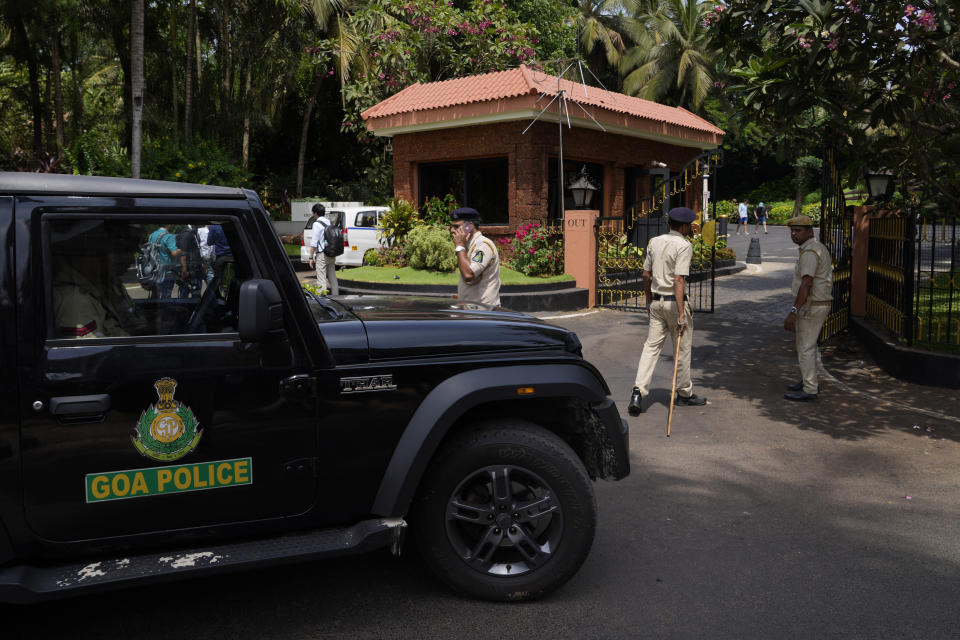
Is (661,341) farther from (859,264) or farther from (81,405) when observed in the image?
(81,405)

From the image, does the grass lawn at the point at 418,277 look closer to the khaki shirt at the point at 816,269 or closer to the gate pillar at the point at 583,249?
the gate pillar at the point at 583,249

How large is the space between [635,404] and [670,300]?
40.3 inches

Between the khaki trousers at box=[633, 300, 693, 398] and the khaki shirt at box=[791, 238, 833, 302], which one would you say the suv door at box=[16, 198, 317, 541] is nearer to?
the khaki trousers at box=[633, 300, 693, 398]

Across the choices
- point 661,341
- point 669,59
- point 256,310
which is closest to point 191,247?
point 256,310

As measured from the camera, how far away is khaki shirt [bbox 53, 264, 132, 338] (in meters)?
3.03

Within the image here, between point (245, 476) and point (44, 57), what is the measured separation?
3222cm

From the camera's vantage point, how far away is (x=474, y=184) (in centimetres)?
1905

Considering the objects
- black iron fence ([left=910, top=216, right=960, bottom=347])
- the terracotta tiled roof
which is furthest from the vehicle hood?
the terracotta tiled roof

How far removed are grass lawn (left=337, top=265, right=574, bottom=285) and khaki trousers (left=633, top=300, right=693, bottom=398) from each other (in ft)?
23.7

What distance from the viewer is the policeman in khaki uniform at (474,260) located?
301 inches

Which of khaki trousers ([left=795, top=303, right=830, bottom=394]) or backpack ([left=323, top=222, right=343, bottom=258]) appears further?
backpack ([left=323, top=222, right=343, bottom=258])

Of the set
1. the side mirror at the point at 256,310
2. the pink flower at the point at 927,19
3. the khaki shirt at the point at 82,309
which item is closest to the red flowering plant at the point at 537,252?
the pink flower at the point at 927,19

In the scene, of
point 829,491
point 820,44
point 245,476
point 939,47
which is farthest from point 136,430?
point 939,47

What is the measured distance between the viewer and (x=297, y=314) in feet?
10.9
